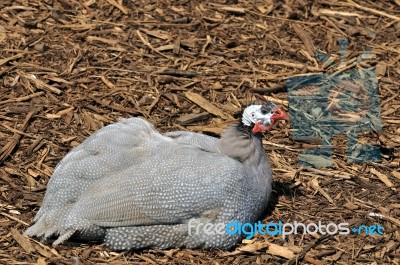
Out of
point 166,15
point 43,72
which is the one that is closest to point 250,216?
point 43,72

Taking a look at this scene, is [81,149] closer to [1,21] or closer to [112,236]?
[112,236]

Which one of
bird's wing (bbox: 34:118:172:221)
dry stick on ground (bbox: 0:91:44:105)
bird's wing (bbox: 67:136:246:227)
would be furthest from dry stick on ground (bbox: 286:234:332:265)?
dry stick on ground (bbox: 0:91:44:105)

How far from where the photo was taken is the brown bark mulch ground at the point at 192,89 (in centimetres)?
561

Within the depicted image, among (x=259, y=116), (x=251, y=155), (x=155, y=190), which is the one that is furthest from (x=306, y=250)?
(x=155, y=190)

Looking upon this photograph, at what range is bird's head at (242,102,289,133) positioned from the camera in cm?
570

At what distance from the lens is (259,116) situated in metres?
5.70

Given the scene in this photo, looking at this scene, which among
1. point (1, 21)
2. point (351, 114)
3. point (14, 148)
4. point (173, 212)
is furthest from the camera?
point (1, 21)

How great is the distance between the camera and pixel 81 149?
224 inches

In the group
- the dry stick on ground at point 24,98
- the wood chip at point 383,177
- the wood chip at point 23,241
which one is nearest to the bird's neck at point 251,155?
the wood chip at point 383,177

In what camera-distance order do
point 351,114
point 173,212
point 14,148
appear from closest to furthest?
point 173,212 < point 14,148 < point 351,114

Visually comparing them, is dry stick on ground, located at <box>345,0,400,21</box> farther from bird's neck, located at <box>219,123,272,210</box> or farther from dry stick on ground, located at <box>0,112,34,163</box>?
dry stick on ground, located at <box>0,112,34,163</box>

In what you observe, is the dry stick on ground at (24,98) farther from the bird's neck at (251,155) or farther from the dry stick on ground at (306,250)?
the dry stick on ground at (306,250)

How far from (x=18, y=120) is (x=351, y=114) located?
2.74 metres

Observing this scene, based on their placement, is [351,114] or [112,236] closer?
[112,236]
